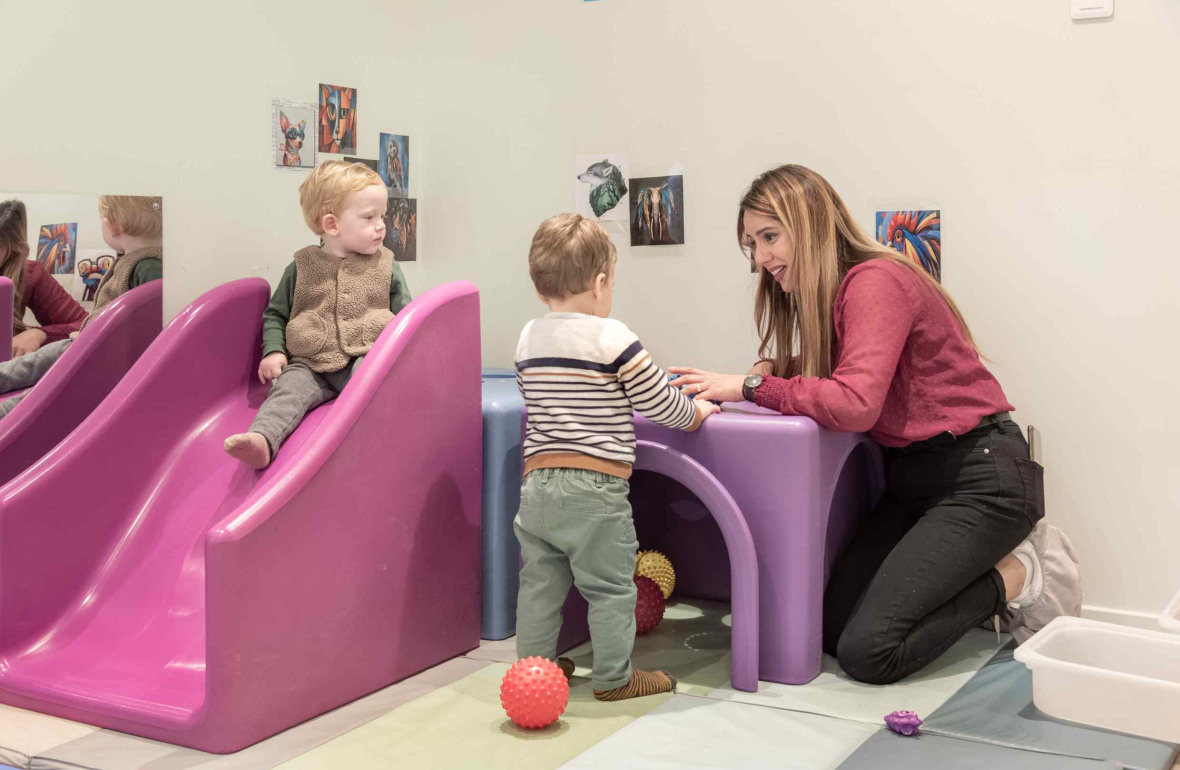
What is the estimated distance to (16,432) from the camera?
104 inches

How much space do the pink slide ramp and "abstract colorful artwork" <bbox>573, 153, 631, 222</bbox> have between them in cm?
96

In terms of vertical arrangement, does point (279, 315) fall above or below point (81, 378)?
above

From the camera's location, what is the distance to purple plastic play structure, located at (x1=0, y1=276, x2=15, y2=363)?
8.84ft

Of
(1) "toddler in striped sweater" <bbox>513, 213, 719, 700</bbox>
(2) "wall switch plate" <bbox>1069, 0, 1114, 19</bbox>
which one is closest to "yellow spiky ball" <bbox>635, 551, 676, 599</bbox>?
(1) "toddler in striped sweater" <bbox>513, 213, 719, 700</bbox>

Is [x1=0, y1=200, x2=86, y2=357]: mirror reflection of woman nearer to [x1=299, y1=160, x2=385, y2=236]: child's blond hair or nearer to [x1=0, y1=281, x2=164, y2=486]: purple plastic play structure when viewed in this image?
[x1=0, y1=281, x2=164, y2=486]: purple plastic play structure

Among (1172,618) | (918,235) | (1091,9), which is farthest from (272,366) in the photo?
(1091,9)

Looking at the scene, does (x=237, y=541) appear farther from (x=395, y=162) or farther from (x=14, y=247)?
(x=395, y=162)

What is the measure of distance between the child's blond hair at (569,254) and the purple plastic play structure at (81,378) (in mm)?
1180

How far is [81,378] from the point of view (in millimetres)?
2734

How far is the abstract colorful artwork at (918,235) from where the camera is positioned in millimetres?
2957

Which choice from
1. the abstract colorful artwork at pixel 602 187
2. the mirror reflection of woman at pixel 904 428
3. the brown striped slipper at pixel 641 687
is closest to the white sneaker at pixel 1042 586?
the mirror reflection of woman at pixel 904 428

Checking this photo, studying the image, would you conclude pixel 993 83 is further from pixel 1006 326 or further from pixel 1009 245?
pixel 1006 326

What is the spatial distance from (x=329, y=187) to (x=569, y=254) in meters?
0.74

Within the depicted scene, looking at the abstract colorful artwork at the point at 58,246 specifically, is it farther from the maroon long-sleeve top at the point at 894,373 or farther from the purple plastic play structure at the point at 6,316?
the maroon long-sleeve top at the point at 894,373
